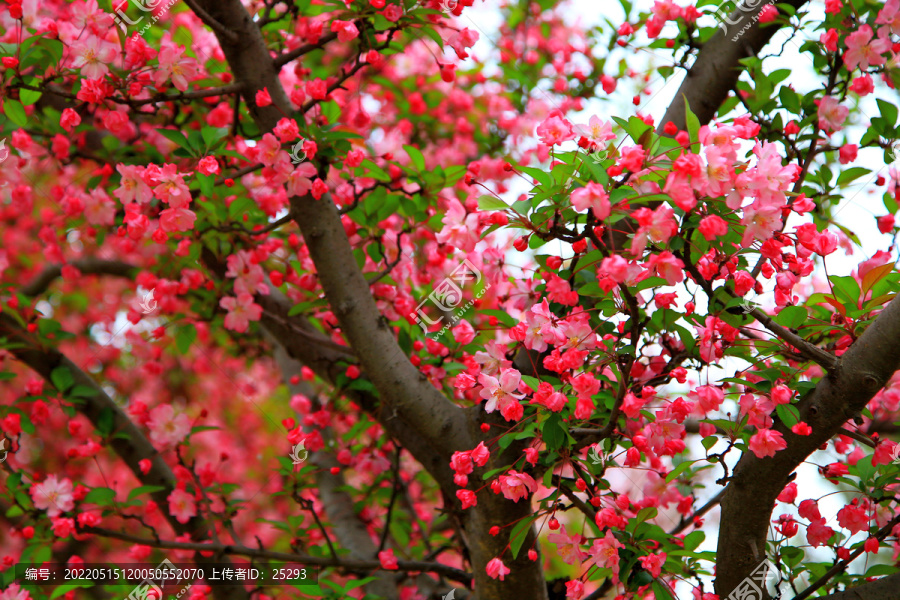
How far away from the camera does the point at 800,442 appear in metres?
1.35

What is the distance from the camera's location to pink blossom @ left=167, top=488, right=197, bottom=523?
7.69 ft

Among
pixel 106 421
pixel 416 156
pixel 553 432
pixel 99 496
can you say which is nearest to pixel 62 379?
pixel 106 421

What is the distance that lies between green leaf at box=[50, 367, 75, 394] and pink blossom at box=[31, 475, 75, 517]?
352mm

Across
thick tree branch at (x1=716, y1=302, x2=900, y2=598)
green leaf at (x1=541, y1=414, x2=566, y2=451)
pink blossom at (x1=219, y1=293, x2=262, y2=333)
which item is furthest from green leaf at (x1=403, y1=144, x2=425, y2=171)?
thick tree branch at (x1=716, y1=302, x2=900, y2=598)

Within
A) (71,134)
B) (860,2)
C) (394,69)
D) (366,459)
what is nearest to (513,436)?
(366,459)

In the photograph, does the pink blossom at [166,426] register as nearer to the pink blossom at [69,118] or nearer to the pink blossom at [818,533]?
the pink blossom at [69,118]

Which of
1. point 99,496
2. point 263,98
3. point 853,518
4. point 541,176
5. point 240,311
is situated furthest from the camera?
point 240,311

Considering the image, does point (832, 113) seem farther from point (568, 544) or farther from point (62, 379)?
point (62, 379)

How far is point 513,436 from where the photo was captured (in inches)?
55.2

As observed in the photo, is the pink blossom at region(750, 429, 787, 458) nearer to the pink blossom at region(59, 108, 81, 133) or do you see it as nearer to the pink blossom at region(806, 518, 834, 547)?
the pink blossom at region(806, 518, 834, 547)

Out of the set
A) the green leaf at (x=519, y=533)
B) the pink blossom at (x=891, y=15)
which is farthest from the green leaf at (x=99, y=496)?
the pink blossom at (x=891, y=15)

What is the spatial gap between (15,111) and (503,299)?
1.40 metres

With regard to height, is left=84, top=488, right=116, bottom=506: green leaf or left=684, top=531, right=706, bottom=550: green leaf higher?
left=84, top=488, right=116, bottom=506: green leaf

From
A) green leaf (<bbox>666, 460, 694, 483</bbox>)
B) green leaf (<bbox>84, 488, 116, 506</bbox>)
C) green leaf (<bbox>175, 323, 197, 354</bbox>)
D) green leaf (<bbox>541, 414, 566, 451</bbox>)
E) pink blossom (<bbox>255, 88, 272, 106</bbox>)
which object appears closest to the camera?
green leaf (<bbox>541, 414, 566, 451</bbox>)
